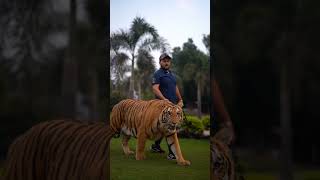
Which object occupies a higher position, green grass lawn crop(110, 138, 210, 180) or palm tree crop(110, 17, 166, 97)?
palm tree crop(110, 17, 166, 97)

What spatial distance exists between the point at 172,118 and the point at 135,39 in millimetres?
917

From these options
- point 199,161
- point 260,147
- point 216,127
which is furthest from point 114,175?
point 260,147

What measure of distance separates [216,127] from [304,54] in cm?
101

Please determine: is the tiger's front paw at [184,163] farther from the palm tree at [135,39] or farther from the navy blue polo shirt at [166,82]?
the palm tree at [135,39]

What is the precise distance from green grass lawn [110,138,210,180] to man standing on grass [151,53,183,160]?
0.15 m

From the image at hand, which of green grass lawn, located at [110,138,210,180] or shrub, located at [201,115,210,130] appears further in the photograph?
shrub, located at [201,115,210,130]

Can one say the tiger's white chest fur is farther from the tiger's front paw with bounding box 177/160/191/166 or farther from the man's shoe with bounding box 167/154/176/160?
the tiger's front paw with bounding box 177/160/191/166

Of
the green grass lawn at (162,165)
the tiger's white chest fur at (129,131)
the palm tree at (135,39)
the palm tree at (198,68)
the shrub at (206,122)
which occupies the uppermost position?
the palm tree at (135,39)

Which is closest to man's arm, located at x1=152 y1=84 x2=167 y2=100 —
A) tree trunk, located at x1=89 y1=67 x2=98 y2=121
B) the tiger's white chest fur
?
the tiger's white chest fur

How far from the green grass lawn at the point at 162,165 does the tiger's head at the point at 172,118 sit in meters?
0.13

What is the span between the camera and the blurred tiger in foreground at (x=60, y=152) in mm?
3762

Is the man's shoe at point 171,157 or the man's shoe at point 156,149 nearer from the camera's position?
the man's shoe at point 171,157

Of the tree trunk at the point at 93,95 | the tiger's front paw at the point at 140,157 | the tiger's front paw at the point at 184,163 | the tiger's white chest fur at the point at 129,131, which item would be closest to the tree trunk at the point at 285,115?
the tiger's front paw at the point at 184,163

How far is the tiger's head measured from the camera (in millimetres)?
4523
